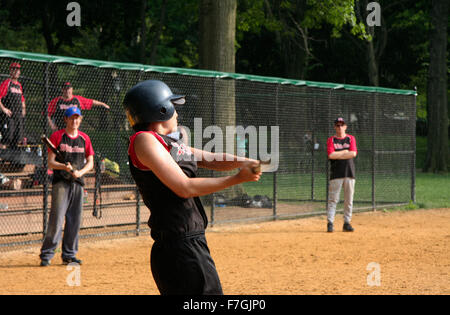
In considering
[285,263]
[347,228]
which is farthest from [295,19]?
[285,263]

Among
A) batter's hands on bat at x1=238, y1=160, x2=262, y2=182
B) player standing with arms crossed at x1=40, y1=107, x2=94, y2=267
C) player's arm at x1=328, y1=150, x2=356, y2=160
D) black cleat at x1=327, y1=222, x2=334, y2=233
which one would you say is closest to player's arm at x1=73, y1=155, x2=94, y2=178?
player standing with arms crossed at x1=40, y1=107, x2=94, y2=267

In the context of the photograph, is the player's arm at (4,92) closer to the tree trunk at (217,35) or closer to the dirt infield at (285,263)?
the dirt infield at (285,263)

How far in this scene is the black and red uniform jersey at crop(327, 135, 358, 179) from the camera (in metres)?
12.1

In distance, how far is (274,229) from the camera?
12766 millimetres

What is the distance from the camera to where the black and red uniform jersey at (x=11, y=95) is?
10.8m

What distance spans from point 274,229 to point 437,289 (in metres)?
5.72

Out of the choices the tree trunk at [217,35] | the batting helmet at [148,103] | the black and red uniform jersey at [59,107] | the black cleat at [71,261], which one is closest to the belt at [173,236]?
the batting helmet at [148,103]

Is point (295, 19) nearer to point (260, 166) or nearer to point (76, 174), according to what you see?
point (76, 174)

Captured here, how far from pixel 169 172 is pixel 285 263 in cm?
608

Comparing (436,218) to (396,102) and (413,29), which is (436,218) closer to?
(396,102)

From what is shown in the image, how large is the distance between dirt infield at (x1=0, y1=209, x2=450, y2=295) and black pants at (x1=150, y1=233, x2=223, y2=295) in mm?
3445

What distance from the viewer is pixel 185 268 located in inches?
145

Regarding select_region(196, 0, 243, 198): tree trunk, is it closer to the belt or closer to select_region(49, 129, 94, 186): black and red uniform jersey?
select_region(49, 129, 94, 186): black and red uniform jersey
